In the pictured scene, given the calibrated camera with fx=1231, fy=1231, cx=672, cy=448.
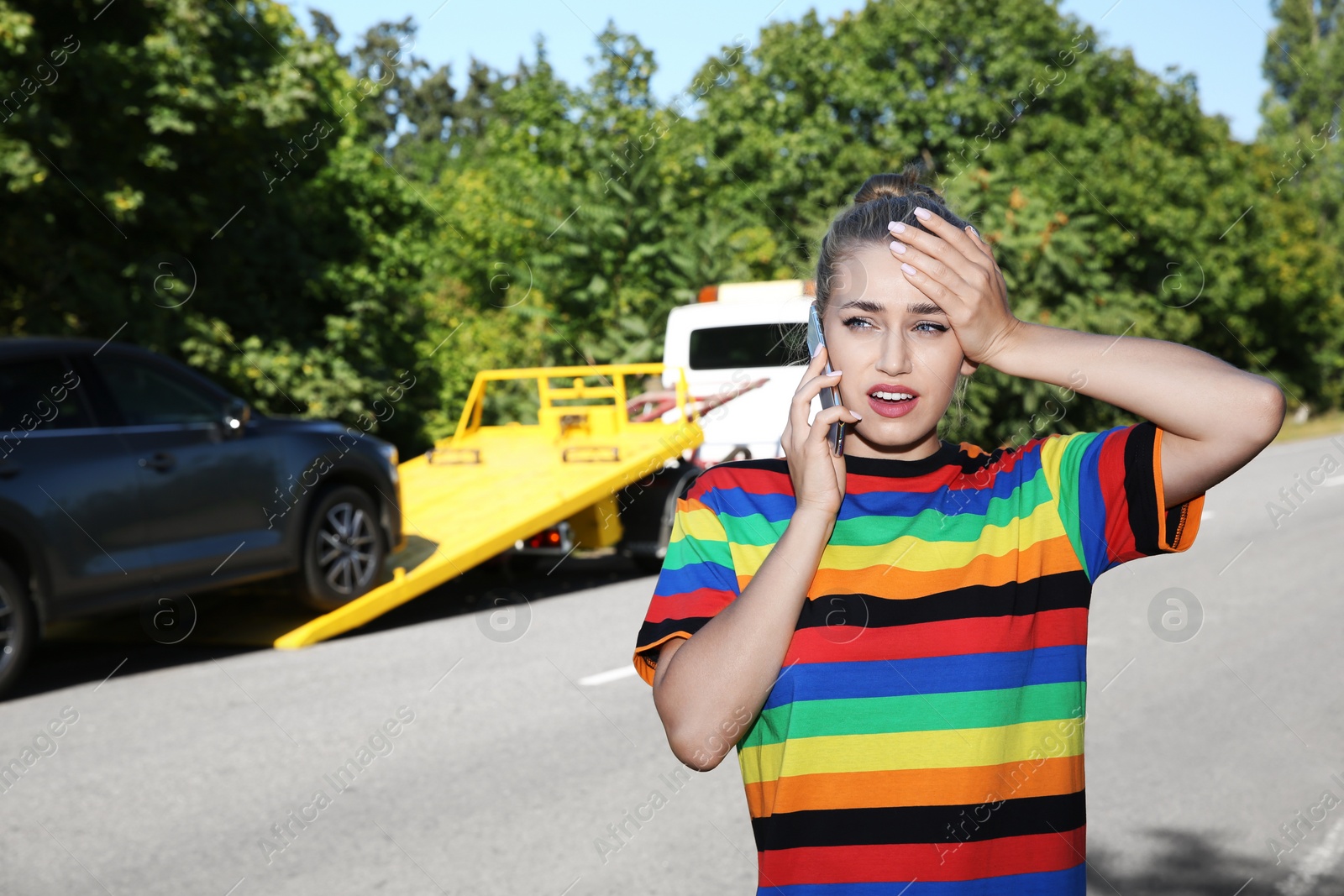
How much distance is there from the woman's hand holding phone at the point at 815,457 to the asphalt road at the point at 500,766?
9.82 ft

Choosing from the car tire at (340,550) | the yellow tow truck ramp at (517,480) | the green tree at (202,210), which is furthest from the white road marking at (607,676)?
the green tree at (202,210)

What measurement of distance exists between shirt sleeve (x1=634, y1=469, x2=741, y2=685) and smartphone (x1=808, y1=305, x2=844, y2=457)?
21cm

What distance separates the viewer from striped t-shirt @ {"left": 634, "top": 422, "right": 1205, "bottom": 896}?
1.57 metres

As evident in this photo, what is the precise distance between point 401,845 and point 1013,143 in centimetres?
3088

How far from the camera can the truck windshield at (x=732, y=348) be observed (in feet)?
39.6

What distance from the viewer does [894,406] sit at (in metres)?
1.71

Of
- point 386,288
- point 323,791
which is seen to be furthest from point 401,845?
point 386,288

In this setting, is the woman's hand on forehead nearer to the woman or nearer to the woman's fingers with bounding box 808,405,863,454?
the woman

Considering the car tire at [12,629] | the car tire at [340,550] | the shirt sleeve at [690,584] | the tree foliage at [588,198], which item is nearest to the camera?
the shirt sleeve at [690,584]

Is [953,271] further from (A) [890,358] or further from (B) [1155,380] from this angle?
(B) [1155,380]

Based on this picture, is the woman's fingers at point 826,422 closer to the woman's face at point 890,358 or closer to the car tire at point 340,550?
the woman's face at point 890,358

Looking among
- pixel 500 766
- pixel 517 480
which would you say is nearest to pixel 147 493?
pixel 500 766

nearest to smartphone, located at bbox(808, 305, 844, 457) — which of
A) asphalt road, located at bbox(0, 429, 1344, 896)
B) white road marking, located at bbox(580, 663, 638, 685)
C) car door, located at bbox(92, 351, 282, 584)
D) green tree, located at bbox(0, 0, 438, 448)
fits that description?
asphalt road, located at bbox(0, 429, 1344, 896)

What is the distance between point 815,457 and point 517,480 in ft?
27.7
